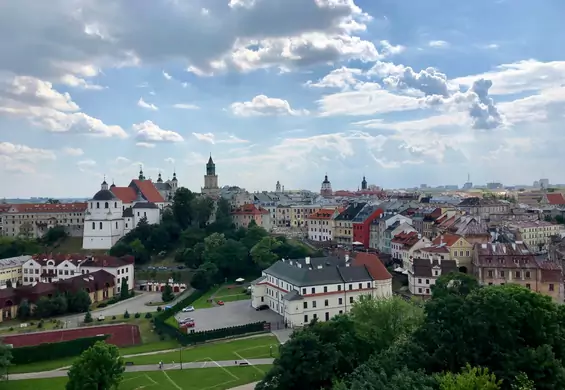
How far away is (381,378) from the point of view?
21562mm

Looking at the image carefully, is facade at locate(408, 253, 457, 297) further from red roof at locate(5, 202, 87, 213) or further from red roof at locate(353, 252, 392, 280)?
red roof at locate(5, 202, 87, 213)

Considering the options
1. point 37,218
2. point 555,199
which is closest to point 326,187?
point 555,199

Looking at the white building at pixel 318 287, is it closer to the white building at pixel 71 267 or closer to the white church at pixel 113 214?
the white building at pixel 71 267

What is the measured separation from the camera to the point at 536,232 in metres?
81.2

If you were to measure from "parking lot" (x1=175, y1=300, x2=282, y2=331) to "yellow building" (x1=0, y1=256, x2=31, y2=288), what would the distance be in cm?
3115

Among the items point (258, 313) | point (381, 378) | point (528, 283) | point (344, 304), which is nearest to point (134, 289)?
point (258, 313)

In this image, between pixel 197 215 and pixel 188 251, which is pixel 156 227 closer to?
pixel 197 215

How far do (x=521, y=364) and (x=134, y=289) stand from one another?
190ft

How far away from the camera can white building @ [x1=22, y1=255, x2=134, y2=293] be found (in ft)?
224

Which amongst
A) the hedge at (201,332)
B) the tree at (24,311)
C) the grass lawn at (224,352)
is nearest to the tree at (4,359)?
the grass lawn at (224,352)

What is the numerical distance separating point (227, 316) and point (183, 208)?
40334 mm

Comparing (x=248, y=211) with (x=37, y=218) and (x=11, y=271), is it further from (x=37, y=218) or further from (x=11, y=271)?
(x=37, y=218)

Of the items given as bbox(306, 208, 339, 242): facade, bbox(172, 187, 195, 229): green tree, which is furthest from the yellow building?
bbox(306, 208, 339, 242): facade

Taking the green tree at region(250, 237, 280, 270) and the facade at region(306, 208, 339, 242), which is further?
the facade at region(306, 208, 339, 242)
